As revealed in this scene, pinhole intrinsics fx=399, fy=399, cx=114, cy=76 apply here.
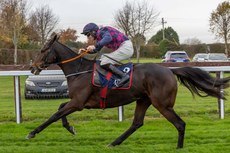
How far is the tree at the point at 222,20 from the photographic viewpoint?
136 ft

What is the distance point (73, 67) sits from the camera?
680 cm

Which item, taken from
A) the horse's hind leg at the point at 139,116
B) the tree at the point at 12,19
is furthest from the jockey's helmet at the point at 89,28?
the tree at the point at 12,19

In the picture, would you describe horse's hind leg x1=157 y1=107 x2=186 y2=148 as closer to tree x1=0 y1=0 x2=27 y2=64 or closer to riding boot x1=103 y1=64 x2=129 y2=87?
riding boot x1=103 y1=64 x2=129 y2=87

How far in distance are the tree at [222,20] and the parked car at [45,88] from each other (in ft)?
102

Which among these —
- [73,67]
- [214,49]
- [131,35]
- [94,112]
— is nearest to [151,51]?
[214,49]

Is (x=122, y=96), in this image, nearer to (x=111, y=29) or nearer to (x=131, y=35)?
(x=111, y=29)

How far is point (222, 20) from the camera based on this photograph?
41.9 metres

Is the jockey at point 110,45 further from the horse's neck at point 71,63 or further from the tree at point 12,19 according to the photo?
the tree at point 12,19

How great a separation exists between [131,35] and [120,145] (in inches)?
1267

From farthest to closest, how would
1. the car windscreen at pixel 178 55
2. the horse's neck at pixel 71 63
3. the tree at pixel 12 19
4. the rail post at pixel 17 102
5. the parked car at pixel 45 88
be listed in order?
the car windscreen at pixel 178 55 < the tree at pixel 12 19 < the parked car at pixel 45 88 < the rail post at pixel 17 102 < the horse's neck at pixel 71 63

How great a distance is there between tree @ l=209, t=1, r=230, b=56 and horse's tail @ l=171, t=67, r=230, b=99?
3538cm

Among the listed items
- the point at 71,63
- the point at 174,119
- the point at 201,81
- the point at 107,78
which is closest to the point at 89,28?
the point at 71,63

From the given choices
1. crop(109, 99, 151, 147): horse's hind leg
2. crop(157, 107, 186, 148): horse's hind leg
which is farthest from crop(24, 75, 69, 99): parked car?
crop(157, 107, 186, 148): horse's hind leg

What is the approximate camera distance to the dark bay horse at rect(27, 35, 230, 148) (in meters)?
6.41
